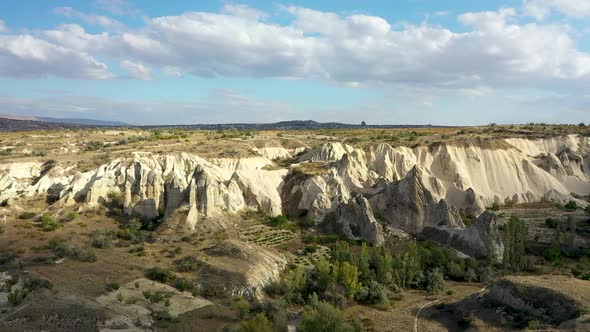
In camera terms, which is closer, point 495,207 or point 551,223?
point 551,223

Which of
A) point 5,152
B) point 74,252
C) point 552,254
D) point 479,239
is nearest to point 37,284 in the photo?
point 74,252

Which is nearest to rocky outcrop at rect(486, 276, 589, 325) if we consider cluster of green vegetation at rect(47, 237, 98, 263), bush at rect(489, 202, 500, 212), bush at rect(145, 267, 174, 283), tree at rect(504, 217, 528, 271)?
tree at rect(504, 217, 528, 271)

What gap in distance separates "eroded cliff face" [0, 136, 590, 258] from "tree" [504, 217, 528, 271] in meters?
3.30

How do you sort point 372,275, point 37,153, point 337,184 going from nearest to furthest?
point 372,275 < point 337,184 < point 37,153

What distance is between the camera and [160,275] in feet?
92.2

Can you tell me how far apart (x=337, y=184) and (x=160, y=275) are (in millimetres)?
21501

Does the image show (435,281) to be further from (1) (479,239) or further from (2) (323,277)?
(1) (479,239)

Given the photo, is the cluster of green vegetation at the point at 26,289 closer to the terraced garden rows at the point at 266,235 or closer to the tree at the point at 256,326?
the tree at the point at 256,326

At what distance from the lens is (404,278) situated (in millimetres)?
30250

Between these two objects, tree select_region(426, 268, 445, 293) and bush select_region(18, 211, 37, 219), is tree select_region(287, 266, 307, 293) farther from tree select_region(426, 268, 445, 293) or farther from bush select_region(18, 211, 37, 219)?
bush select_region(18, 211, 37, 219)

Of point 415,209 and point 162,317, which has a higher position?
point 415,209

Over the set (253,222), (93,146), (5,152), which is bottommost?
(253,222)

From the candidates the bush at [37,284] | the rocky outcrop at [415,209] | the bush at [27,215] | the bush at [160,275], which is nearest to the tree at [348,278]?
the bush at [160,275]

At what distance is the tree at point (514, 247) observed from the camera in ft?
105
